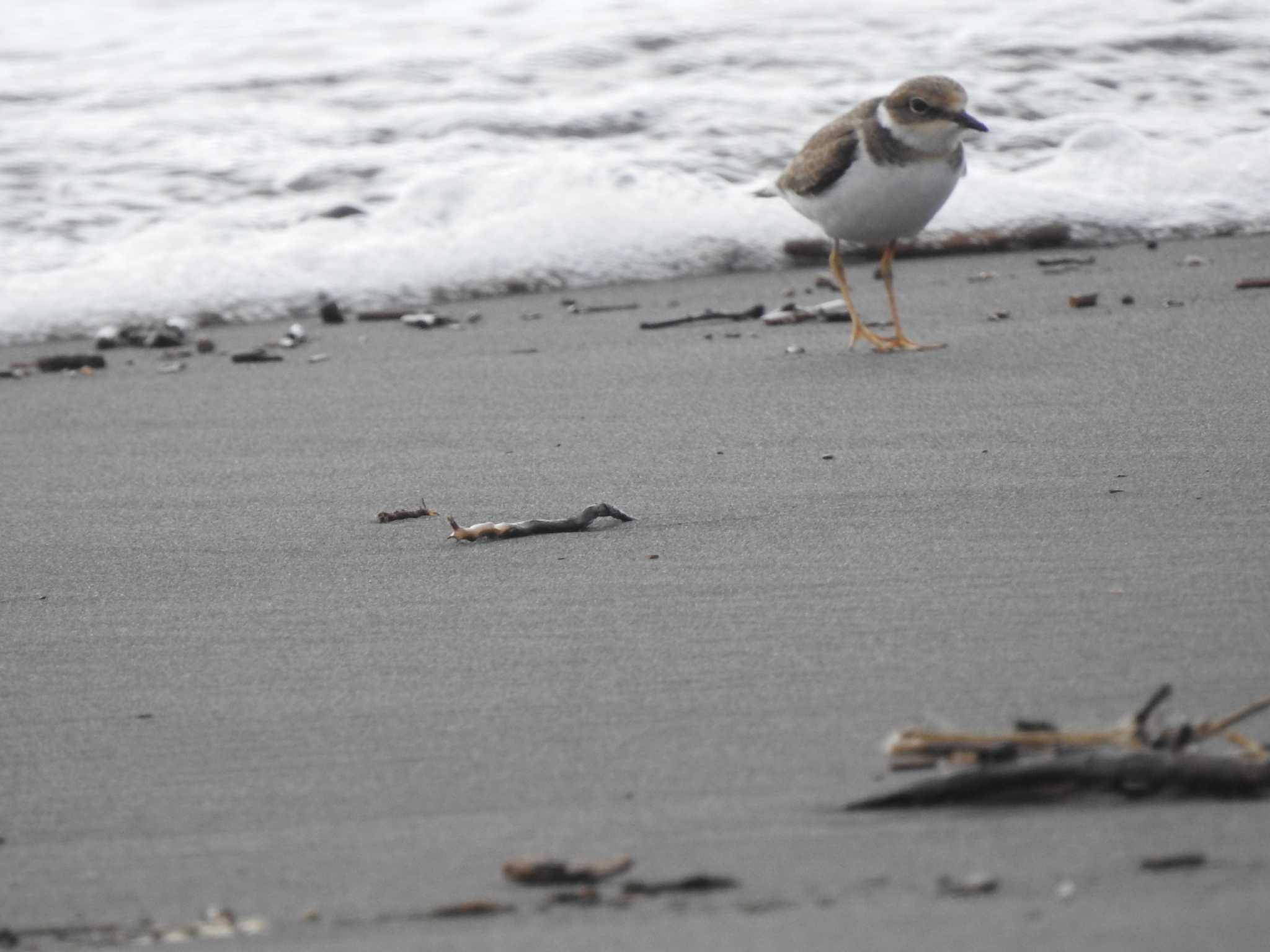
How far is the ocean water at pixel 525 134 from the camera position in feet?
21.5

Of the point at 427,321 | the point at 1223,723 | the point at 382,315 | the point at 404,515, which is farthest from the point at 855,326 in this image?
the point at 1223,723

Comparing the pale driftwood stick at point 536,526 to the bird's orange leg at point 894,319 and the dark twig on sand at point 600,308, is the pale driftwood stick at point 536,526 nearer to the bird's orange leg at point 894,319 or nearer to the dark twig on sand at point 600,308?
the bird's orange leg at point 894,319

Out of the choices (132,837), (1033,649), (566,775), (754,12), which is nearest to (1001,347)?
(1033,649)

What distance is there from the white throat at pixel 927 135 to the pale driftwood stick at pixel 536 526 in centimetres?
232

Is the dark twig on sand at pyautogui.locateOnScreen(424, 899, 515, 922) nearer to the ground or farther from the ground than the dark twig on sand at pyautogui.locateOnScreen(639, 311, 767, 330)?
farther from the ground

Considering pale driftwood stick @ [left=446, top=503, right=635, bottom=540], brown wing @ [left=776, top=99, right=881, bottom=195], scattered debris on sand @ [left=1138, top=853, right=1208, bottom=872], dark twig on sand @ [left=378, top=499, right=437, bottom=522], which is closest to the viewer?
scattered debris on sand @ [left=1138, top=853, right=1208, bottom=872]

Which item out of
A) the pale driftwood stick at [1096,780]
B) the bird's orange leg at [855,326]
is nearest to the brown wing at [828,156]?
the bird's orange leg at [855,326]

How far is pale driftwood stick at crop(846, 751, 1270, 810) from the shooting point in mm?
1595

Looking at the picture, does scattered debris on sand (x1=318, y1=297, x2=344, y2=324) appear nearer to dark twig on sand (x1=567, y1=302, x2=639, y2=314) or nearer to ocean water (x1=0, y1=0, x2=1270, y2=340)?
ocean water (x1=0, y1=0, x2=1270, y2=340)

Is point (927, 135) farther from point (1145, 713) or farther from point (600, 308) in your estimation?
point (1145, 713)

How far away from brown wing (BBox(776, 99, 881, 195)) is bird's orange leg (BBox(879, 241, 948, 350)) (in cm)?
32

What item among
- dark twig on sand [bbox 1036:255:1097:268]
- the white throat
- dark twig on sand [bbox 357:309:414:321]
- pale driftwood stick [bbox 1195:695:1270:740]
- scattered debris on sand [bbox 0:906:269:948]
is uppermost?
the white throat

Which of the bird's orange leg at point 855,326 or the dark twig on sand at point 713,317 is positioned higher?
the bird's orange leg at point 855,326

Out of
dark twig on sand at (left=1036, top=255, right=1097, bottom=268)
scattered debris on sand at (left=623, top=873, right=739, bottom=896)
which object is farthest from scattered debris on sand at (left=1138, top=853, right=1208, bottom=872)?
dark twig on sand at (left=1036, top=255, right=1097, bottom=268)
